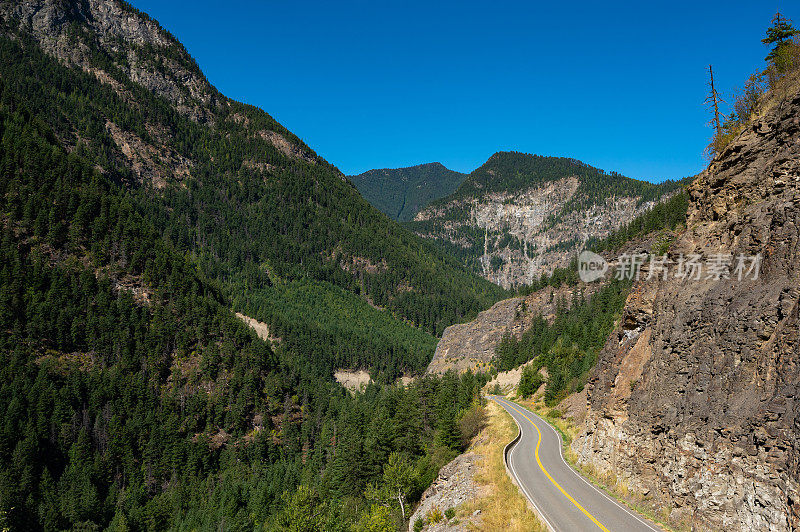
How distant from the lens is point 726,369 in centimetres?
1627

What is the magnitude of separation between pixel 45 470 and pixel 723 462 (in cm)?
9688

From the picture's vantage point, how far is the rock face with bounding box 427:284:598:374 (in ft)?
316

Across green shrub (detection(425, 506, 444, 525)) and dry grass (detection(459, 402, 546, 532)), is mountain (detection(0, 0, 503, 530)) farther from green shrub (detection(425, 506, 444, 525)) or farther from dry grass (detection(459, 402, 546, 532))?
green shrub (detection(425, 506, 444, 525))

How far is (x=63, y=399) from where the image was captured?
3201 inches

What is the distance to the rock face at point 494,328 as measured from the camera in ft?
316

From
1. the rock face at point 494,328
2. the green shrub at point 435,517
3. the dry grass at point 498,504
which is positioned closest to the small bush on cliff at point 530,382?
the rock face at point 494,328

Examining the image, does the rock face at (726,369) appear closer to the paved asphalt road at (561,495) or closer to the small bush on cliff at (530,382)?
the paved asphalt road at (561,495)

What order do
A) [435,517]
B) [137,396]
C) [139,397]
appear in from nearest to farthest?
1. [435,517]
2. [139,397]
3. [137,396]

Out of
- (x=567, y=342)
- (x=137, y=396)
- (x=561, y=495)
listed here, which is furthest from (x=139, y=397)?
(x=561, y=495)

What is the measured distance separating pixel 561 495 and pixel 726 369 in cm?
1075

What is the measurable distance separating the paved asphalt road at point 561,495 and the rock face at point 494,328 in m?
64.2

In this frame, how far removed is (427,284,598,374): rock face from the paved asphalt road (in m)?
64.2

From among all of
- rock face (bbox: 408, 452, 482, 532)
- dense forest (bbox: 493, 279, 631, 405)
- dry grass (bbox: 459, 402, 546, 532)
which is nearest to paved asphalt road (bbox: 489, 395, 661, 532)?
dry grass (bbox: 459, 402, 546, 532)

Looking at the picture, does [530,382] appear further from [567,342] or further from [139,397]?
[139,397]
